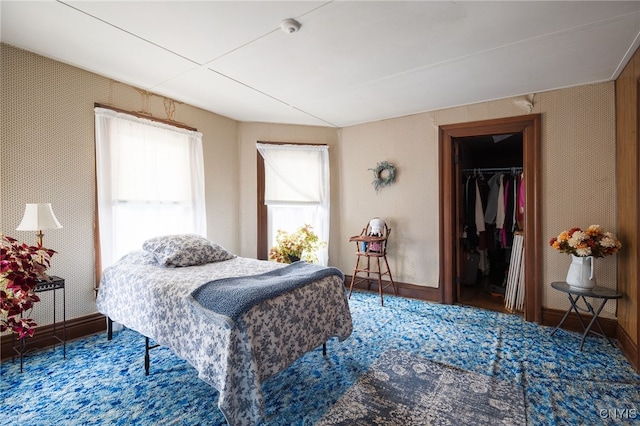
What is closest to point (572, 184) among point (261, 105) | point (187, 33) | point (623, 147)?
point (623, 147)

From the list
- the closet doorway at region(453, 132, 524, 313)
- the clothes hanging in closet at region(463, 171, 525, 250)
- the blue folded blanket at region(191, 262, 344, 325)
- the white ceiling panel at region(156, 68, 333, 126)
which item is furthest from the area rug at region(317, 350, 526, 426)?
the white ceiling panel at region(156, 68, 333, 126)

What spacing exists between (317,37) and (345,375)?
103 inches

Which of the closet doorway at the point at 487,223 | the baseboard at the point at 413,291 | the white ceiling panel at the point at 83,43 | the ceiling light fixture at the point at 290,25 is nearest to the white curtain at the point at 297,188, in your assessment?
the baseboard at the point at 413,291

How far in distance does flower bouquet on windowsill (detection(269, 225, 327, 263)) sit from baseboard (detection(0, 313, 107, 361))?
81.2 inches

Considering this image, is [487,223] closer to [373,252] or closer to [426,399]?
[373,252]

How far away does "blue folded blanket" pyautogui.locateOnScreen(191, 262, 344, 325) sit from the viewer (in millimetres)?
1777

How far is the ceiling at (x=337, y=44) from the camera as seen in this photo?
2.01 metres

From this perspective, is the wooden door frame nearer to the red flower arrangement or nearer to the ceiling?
the ceiling

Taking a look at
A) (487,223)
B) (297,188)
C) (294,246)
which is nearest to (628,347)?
(487,223)

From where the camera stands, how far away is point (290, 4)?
1.95 m

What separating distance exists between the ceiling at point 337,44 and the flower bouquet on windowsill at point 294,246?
1.88 meters

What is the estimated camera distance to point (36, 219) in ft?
7.61

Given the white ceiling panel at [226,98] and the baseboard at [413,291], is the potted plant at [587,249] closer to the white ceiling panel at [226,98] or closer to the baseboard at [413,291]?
the baseboard at [413,291]

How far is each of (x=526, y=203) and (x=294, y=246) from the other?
2.92 m
